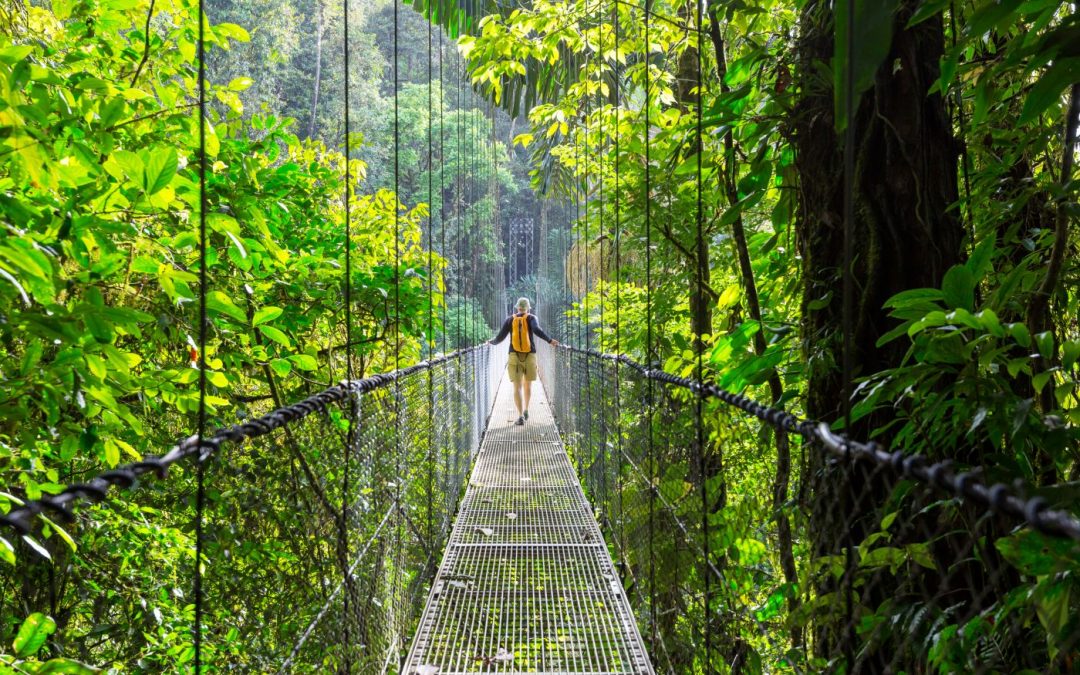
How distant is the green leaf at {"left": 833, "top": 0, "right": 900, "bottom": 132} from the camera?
2.27 ft

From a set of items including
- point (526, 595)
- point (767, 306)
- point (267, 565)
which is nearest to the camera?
point (767, 306)

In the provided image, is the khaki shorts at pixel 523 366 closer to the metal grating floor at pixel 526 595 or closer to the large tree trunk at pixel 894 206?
the metal grating floor at pixel 526 595

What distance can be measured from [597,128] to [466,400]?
163cm

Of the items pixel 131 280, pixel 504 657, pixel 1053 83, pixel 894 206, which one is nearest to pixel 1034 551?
pixel 1053 83

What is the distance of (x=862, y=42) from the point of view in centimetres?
73

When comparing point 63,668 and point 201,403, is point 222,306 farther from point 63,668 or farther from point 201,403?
point 63,668

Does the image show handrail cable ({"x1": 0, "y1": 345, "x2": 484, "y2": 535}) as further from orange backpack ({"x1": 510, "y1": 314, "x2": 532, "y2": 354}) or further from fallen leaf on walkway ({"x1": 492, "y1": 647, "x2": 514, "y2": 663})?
orange backpack ({"x1": 510, "y1": 314, "x2": 532, "y2": 354})

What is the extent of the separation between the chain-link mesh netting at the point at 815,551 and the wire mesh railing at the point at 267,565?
602 mm

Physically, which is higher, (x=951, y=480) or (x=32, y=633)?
(x=951, y=480)

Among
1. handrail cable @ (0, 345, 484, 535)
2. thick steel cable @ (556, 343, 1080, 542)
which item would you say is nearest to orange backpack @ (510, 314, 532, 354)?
handrail cable @ (0, 345, 484, 535)

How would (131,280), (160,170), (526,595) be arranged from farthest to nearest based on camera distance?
(526,595), (131,280), (160,170)

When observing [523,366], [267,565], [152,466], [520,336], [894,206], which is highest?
[894,206]

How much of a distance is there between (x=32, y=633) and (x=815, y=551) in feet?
3.00

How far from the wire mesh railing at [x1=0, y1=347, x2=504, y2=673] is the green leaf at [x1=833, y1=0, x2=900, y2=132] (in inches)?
32.1
